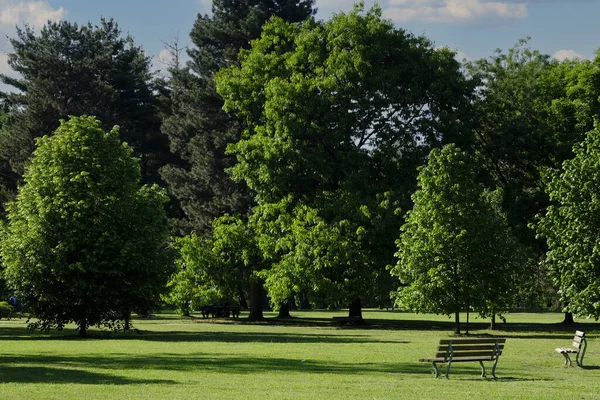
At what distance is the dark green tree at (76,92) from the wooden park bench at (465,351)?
50.2 m

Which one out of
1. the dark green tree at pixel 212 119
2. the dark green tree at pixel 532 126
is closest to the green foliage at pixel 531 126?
the dark green tree at pixel 532 126

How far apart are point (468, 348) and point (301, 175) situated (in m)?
33.9

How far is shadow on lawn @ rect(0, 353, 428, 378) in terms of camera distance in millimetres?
21172

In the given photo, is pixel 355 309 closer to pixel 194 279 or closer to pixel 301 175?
pixel 301 175

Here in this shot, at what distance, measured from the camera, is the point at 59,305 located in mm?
39625

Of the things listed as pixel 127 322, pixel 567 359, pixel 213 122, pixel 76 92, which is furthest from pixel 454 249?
pixel 76 92

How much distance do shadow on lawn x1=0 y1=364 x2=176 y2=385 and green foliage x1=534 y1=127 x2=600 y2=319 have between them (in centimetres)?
1479

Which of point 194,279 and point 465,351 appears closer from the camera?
point 465,351

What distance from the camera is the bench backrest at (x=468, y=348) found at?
21172mm

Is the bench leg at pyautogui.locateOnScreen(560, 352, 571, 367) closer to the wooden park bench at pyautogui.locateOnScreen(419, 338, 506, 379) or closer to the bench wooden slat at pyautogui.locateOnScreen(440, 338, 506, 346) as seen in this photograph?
the wooden park bench at pyautogui.locateOnScreen(419, 338, 506, 379)

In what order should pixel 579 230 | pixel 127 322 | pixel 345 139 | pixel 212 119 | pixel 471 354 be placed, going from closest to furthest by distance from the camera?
pixel 471 354 < pixel 579 230 < pixel 127 322 < pixel 345 139 < pixel 212 119

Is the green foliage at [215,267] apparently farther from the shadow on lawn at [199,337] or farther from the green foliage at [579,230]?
the green foliage at [579,230]

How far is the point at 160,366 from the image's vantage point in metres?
24.2

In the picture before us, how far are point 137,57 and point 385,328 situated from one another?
44718mm
